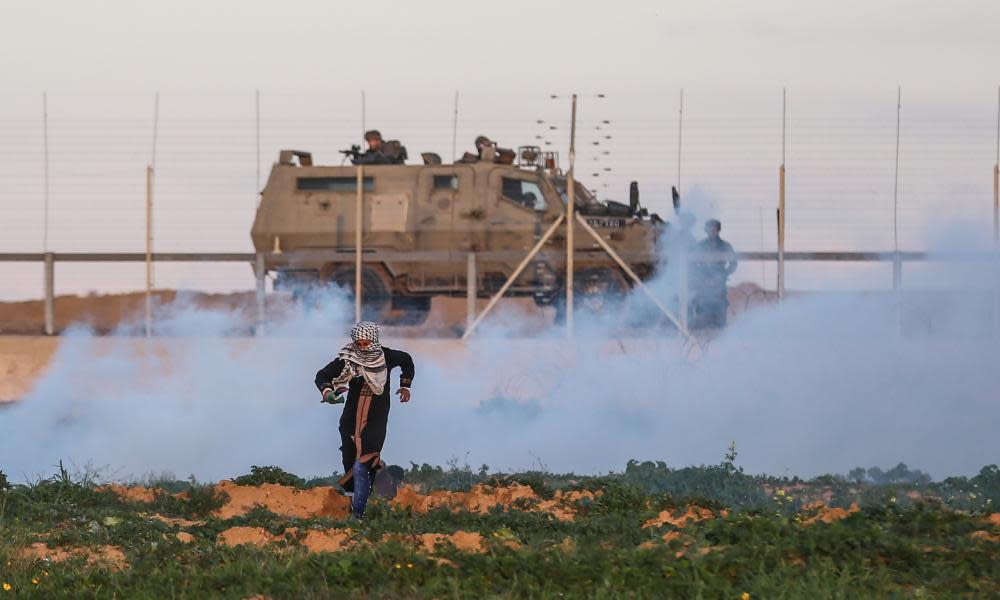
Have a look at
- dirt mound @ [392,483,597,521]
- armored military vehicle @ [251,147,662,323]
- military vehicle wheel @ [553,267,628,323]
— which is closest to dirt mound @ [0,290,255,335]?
armored military vehicle @ [251,147,662,323]

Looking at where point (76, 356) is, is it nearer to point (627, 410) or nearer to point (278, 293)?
point (278, 293)

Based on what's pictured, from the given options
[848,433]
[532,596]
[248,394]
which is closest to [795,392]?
[848,433]

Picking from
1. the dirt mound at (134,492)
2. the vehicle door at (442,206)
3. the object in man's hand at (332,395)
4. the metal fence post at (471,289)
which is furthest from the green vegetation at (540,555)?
the vehicle door at (442,206)

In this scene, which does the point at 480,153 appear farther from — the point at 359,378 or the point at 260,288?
the point at 359,378

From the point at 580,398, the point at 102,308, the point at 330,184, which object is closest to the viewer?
the point at 580,398

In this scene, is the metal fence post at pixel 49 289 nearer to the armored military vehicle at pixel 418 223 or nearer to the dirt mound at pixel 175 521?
the armored military vehicle at pixel 418 223

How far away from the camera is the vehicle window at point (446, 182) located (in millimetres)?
26078

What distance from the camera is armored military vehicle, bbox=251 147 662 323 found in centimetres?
2480

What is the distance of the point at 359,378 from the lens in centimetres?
1371

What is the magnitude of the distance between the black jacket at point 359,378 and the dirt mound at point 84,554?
2.25 m

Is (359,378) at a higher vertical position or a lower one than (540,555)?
higher

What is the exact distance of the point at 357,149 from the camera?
2592 centimetres

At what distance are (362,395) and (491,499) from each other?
1.37m

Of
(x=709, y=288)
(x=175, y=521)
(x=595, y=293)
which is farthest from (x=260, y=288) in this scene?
(x=175, y=521)
